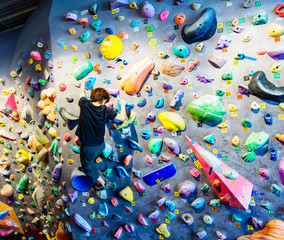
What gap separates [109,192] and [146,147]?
908mm

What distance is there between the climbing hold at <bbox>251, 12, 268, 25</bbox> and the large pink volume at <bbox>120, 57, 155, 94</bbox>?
4.09 feet

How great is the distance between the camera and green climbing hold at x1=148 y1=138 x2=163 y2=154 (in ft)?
9.69

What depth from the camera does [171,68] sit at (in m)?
2.87

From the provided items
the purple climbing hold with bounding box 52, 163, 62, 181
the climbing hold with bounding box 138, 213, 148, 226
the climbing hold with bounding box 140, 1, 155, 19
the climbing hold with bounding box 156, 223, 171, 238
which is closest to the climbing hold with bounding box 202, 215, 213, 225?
the climbing hold with bounding box 156, 223, 171, 238

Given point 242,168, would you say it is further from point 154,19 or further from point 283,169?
point 154,19

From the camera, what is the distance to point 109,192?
331 cm

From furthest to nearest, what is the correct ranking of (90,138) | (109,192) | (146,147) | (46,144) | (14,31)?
(14,31)
(46,144)
(109,192)
(146,147)
(90,138)

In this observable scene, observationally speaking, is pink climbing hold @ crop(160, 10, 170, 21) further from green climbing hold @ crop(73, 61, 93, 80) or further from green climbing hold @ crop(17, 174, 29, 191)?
green climbing hold @ crop(17, 174, 29, 191)

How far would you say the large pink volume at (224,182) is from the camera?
8.44ft

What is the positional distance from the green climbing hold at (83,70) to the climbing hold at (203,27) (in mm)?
1459

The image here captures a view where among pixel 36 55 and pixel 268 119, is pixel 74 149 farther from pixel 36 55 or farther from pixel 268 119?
pixel 268 119

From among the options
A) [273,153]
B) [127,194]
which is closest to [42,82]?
[127,194]

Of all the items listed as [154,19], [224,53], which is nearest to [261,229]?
[224,53]

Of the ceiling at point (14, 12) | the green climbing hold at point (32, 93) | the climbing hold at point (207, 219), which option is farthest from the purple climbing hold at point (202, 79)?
the ceiling at point (14, 12)
